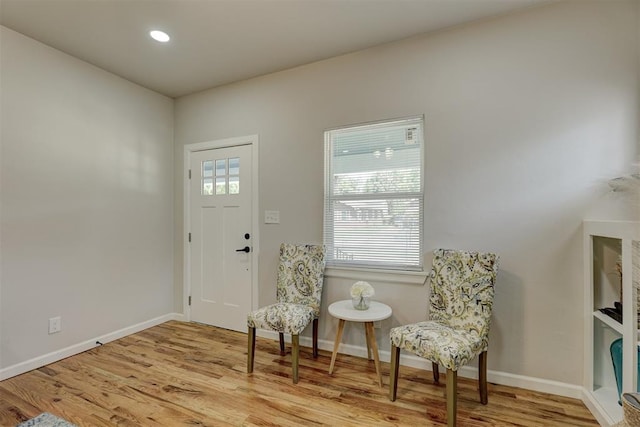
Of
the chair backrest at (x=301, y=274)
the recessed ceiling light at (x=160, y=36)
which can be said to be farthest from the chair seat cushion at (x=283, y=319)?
the recessed ceiling light at (x=160, y=36)

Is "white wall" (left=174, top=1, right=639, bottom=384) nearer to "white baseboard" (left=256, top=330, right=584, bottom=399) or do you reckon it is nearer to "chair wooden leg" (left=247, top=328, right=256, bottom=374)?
"white baseboard" (left=256, top=330, right=584, bottom=399)

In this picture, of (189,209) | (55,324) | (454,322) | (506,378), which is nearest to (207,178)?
(189,209)

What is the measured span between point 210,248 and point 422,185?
2.39 metres

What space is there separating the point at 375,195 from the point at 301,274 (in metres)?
0.96

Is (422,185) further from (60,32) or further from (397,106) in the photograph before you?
(60,32)

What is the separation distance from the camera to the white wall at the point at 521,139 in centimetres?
195

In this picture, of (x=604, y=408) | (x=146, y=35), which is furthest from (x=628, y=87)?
(x=146, y=35)

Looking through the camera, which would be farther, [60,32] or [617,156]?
[60,32]

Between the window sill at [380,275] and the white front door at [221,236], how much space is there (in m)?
0.99

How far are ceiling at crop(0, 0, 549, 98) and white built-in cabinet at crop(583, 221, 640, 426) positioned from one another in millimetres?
1632

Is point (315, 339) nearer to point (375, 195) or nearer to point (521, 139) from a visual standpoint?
point (375, 195)

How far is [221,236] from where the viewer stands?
3.33 metres

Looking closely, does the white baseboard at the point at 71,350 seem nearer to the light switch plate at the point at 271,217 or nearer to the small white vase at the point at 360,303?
the light switch plate at the point at 271,217

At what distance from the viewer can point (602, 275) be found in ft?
6.25
